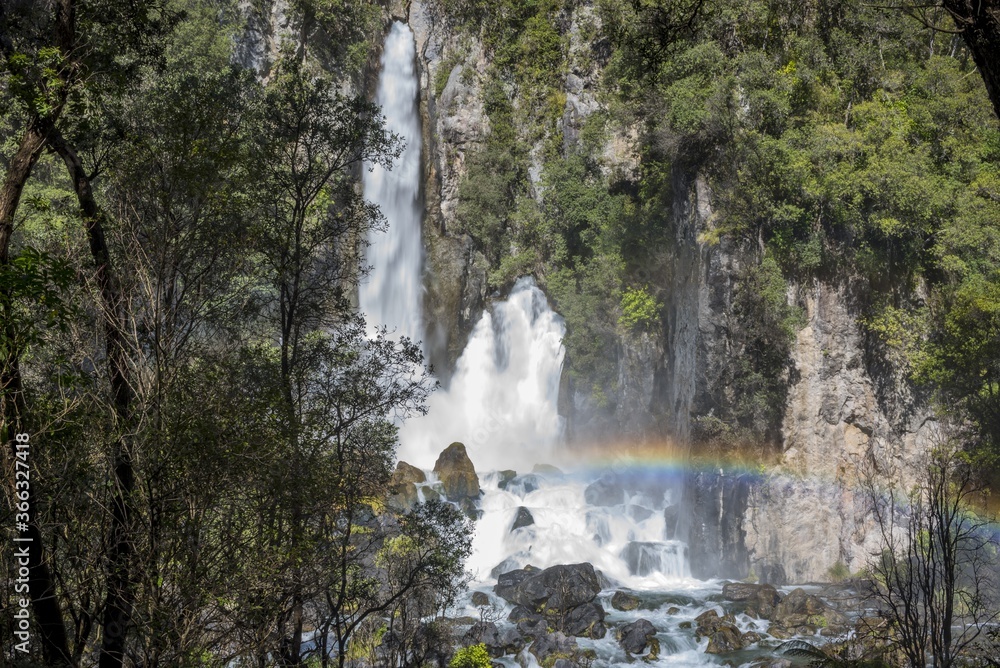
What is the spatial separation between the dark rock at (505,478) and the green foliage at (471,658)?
11.4 metres

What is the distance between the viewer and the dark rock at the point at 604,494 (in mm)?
26094

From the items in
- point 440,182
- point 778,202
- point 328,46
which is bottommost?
point 778,202

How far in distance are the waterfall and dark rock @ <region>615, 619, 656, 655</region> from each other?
58.2ft

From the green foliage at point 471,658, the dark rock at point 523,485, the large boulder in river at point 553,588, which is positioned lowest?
the green foliage at point 471,658

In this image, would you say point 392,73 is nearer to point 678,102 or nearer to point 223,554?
point 678,102

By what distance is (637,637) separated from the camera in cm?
1742

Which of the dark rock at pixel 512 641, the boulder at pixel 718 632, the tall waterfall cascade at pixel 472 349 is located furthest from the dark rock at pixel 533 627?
the tall waterfall cascade at pixel 472 349

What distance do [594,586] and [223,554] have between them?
1431cm

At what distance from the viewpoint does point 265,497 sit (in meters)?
8.68

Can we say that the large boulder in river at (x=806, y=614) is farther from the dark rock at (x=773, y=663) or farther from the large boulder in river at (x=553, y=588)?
the large boulder in river at (x=553, y=588)

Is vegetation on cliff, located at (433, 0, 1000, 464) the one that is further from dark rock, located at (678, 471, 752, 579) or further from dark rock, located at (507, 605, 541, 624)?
dark rock, located at (507, 605, 541, 624)

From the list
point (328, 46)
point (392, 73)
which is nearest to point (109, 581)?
point (328, 46)

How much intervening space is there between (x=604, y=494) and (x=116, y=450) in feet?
69.0

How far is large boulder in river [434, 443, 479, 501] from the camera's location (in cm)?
2600
